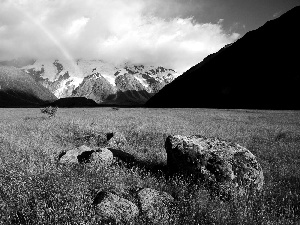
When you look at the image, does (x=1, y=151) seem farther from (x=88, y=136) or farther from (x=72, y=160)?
(x=88, y=136)

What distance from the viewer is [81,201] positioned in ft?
15.7

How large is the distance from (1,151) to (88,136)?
4.29m

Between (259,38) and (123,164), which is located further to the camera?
(259,38)

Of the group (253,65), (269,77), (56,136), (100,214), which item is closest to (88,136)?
(56,136)

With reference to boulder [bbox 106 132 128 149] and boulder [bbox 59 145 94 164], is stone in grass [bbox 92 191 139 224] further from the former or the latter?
boulder [bbox 106 132 128 149]

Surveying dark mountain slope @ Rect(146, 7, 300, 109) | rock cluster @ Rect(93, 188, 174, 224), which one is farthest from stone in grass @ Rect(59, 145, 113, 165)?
dark mountain slope @ Rect(146, 7, 300, 109)

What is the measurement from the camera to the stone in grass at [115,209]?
182 inches

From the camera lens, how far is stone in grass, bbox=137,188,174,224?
4611mm

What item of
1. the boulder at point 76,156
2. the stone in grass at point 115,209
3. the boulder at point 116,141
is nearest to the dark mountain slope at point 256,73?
the boulder at point 116,141

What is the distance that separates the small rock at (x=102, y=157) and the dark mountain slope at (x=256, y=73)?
82.1 meters

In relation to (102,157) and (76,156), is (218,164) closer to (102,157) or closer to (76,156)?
(102,157)

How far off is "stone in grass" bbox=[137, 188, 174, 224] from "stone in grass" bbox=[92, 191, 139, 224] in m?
0.23

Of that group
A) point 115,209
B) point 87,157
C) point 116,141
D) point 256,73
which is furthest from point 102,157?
point 256,73

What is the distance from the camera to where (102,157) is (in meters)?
7.78
